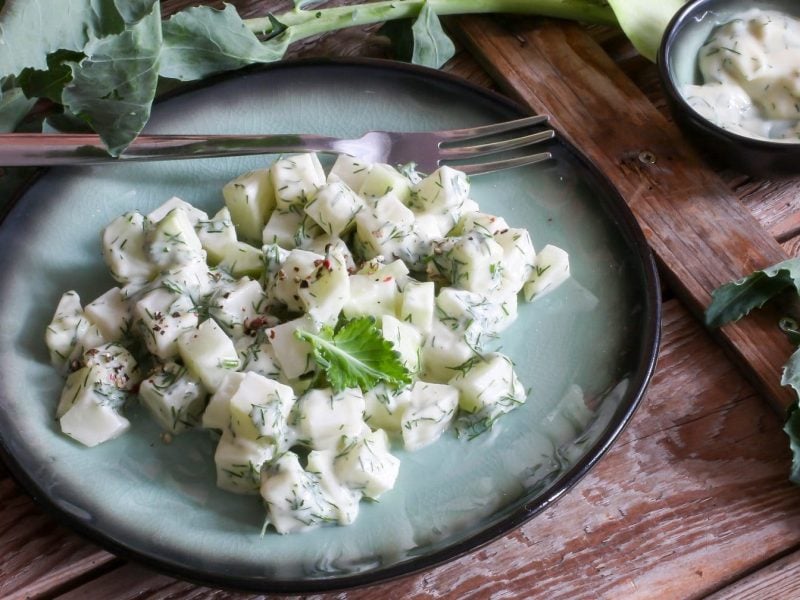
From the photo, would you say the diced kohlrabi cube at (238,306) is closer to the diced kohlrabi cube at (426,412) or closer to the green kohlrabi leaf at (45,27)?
the diced kohlrabi cube at (426,412)

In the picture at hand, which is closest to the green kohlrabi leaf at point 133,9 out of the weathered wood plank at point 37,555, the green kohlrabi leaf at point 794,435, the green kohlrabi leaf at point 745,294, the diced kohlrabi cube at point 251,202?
the diced kohlrabi cube at point 251,202

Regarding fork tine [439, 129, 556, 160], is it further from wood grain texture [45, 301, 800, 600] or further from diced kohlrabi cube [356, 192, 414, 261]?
wood grain texture [45, 301, 800, 600]

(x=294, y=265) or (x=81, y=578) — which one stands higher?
(x=294, y=265)

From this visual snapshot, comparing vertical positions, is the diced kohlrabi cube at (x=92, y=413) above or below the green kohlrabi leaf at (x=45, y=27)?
below

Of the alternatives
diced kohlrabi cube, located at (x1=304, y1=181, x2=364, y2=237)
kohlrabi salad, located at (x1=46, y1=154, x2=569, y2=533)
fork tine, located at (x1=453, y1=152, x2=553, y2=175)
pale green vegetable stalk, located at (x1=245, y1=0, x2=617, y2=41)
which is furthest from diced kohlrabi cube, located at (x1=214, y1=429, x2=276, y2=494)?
pale green vegetable stalk, located at (x1=245, y1=0, x2=617, y2=41)

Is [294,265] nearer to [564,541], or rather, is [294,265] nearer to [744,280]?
[564,541]

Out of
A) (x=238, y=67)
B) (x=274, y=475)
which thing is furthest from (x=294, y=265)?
(x=238, y=67)
